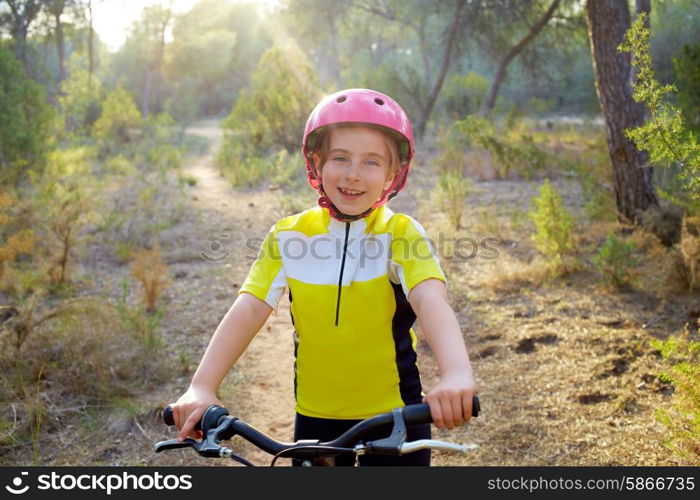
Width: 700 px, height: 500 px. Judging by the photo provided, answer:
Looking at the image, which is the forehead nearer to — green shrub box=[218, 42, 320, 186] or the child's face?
the child's face

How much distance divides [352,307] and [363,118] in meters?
0.67

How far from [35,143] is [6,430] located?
25.2 ft

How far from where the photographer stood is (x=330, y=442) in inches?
66.0

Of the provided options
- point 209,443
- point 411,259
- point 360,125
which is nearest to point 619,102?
point 360,125

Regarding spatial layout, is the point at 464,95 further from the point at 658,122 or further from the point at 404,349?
the point at 404,349

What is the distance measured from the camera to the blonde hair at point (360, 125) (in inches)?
92.1

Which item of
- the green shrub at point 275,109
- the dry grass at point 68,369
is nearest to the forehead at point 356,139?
the dry grass at point 68,369

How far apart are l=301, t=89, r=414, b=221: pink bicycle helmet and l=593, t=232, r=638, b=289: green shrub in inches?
157

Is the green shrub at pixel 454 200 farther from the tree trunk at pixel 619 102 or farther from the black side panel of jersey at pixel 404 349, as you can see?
the black side panel of jersey at pixel 404 349

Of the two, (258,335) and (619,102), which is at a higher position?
(619,102)

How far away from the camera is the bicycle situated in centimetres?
158

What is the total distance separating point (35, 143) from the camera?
10500mm

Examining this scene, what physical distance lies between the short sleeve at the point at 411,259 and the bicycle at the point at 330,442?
1.76 feet

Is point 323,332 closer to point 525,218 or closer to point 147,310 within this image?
point 147,310
